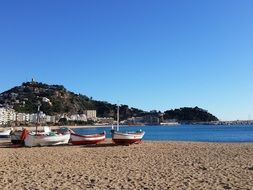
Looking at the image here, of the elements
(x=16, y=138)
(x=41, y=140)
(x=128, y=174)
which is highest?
(x=16, y=138)

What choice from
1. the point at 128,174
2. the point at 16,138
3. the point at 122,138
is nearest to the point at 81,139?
the point at 122,138

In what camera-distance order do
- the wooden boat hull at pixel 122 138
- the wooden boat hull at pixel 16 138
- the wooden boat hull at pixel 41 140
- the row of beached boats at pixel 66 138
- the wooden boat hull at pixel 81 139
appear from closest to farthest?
the wooden boat hull at pixel 41 140
the row of beached boats at pixel 66 138
the wooden boat hull at pixel 122 138
the wooden boat hull at pixel 81 139
the wooden boat hull at pixel 16 138

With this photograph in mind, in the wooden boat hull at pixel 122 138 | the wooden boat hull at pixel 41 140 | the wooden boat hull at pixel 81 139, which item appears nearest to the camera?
the wooden boat hull at pixel 41 140

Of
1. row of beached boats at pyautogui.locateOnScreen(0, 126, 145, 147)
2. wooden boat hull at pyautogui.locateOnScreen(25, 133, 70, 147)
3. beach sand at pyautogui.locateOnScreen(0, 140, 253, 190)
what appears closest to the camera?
beach sand at pyautogui.locateOnScreen(0, 140, 253, 190)

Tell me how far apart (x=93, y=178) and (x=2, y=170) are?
483 cm

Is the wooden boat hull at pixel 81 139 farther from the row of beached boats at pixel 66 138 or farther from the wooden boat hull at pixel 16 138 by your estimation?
the wooden boat hull at pixel 16 138

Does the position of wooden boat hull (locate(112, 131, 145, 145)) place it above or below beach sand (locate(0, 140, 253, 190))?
above

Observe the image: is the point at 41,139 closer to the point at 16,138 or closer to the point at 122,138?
the point at 16,138

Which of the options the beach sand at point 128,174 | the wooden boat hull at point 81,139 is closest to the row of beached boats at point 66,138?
the wooden boat hull at point 81,139

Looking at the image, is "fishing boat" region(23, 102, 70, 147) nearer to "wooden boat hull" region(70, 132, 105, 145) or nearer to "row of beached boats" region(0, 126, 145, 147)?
"row of beached boats" region(0, 126, 145, 147)

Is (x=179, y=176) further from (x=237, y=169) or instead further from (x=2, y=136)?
(x=2, y=136)

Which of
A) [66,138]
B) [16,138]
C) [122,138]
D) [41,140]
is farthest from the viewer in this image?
[16,138]

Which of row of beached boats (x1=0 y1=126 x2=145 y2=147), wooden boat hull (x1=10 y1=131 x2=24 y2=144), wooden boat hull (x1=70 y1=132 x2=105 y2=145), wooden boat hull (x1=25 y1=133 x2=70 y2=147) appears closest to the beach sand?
wooden boat hull (x1=25 y1=133 x2=70 y2=147)

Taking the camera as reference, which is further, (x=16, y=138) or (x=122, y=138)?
(x=16, y=138)
